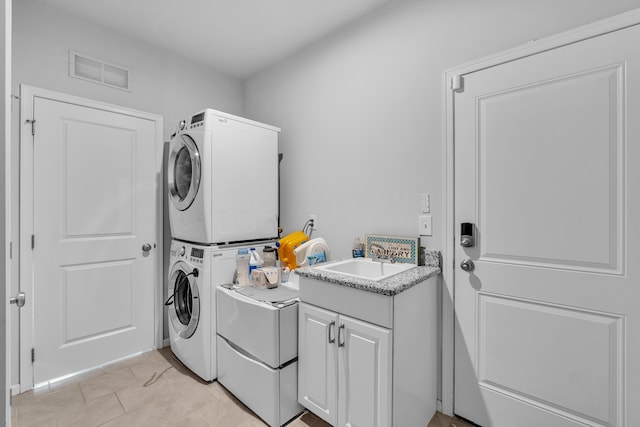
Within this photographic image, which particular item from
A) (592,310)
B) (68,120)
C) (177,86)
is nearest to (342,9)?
(177,86)

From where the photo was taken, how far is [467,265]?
1695 millimetres

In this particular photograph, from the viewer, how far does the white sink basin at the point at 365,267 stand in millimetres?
1869

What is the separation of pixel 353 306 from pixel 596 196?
48.1 inches

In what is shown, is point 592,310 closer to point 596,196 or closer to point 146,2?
point 596,196

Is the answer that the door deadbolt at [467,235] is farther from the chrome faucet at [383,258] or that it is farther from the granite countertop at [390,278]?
the chrome faucet at [383,258]

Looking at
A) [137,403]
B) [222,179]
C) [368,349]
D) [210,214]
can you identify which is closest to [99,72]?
[222,179]

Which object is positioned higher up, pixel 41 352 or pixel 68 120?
pixel 68 120

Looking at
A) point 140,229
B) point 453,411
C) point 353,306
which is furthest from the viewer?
point 140,229

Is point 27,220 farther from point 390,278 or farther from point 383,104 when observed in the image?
point 383,104

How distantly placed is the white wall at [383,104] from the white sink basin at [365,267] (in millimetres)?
231

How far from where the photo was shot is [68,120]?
85.3 inches

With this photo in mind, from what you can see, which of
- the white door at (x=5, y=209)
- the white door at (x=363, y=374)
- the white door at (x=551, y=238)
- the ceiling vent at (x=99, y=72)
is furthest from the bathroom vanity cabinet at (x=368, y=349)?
the ceiling vent at (x=99, y=72)

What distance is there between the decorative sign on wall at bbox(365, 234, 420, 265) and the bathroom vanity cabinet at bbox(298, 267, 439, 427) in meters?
0.13

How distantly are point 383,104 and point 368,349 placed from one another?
1559 mm
